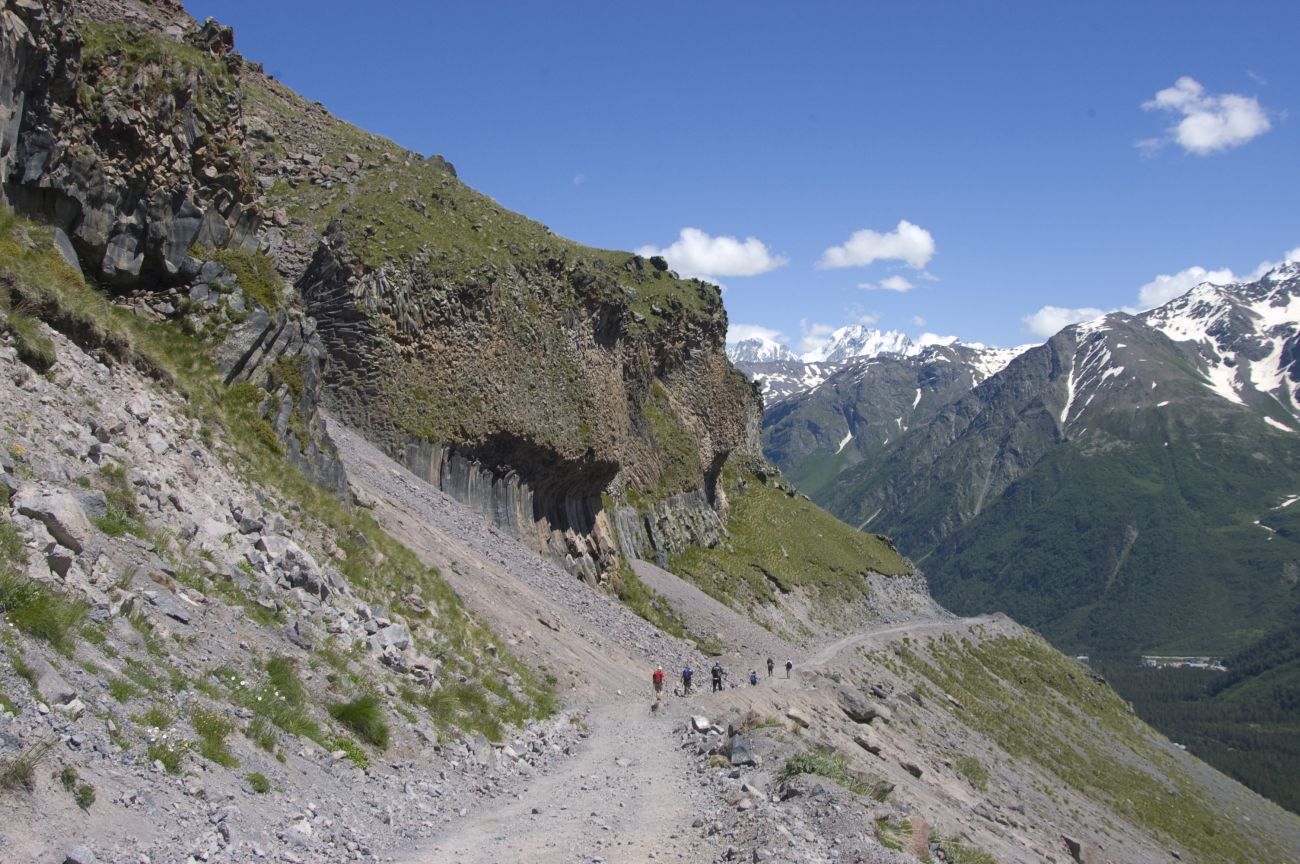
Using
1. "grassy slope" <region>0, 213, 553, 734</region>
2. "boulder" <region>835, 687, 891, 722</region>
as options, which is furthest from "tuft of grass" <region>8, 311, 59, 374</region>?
"boulder" <region>835, 687, 891, 722</region>

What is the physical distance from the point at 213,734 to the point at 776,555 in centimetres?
8453

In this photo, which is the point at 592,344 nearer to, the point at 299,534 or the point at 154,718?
the point at 299,534

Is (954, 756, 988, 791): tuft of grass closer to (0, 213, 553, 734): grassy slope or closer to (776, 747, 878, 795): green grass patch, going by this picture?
(0, 213, 553, 734): grassy slope

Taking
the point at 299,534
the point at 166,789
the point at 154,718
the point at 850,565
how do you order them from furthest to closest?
1. the point at 850,565
2. the point at 299,534
3. the point at 154,718
4. the point at 166,789

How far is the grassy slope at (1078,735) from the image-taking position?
62.8m

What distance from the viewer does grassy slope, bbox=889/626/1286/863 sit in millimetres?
62812

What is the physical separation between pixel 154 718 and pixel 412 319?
3840cm

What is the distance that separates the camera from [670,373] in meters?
88.4

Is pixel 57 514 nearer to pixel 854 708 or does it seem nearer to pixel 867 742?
pixel 867 742

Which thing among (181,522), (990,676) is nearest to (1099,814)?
(990,676)

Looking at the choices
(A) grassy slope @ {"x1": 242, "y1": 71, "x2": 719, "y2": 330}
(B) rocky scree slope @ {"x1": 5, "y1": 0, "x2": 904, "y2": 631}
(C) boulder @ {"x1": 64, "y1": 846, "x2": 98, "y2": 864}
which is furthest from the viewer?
(A) grassy slope @ {"x1": 242, "y1": 71, "x2": 719, "y2": 330}

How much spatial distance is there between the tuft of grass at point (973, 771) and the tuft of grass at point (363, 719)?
1304 inches

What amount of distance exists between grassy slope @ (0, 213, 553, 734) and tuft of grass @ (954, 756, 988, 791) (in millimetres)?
25393

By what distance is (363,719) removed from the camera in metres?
14.0
